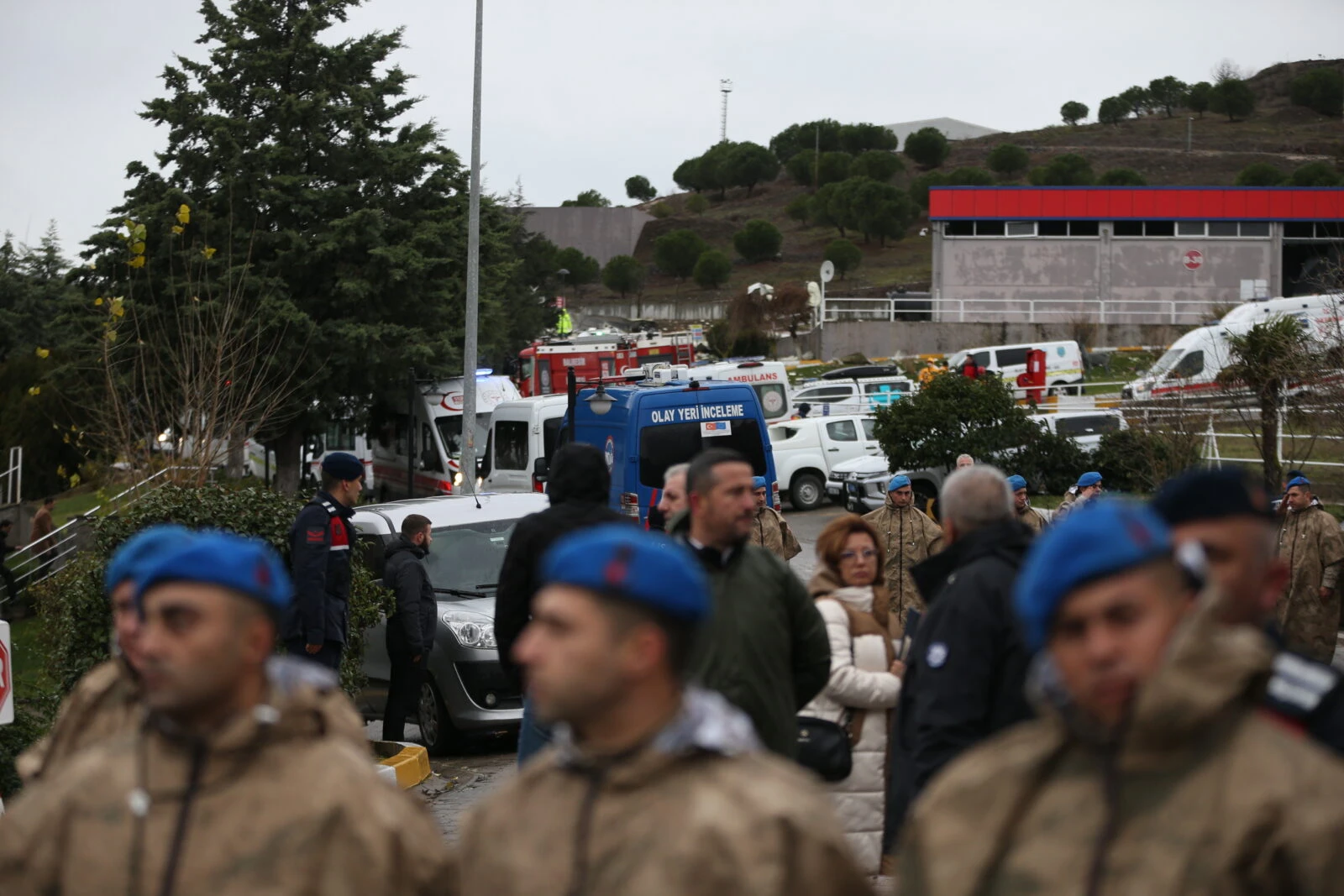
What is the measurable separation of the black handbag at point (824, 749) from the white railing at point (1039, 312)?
148ft

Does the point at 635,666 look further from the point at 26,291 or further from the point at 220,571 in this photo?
the point at 26,291

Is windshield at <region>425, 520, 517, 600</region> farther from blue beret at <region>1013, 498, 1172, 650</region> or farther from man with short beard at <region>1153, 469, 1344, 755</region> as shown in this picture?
blue beret at <region>1013, 498, 1172, 650</region>

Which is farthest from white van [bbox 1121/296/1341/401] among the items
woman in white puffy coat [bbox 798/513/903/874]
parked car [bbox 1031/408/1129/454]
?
woman in white puffy coat [bbox 798/513/903/874]

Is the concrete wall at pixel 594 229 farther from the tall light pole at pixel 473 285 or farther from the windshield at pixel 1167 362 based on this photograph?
the tall light pole at pixel 473 285

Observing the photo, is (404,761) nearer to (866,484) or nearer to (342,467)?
(342,467)

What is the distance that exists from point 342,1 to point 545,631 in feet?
99.6

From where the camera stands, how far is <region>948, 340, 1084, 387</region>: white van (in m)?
42.2

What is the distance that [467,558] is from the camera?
1188cm

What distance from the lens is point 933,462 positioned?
24766 mm

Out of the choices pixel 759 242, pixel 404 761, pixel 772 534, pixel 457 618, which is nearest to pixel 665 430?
pixel 772 534

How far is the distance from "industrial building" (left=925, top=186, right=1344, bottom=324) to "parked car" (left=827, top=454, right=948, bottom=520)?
26.7 metres

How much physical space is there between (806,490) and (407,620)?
19.6 meters

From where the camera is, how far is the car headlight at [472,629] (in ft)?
35.3

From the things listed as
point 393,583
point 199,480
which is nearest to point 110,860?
point 393,583
